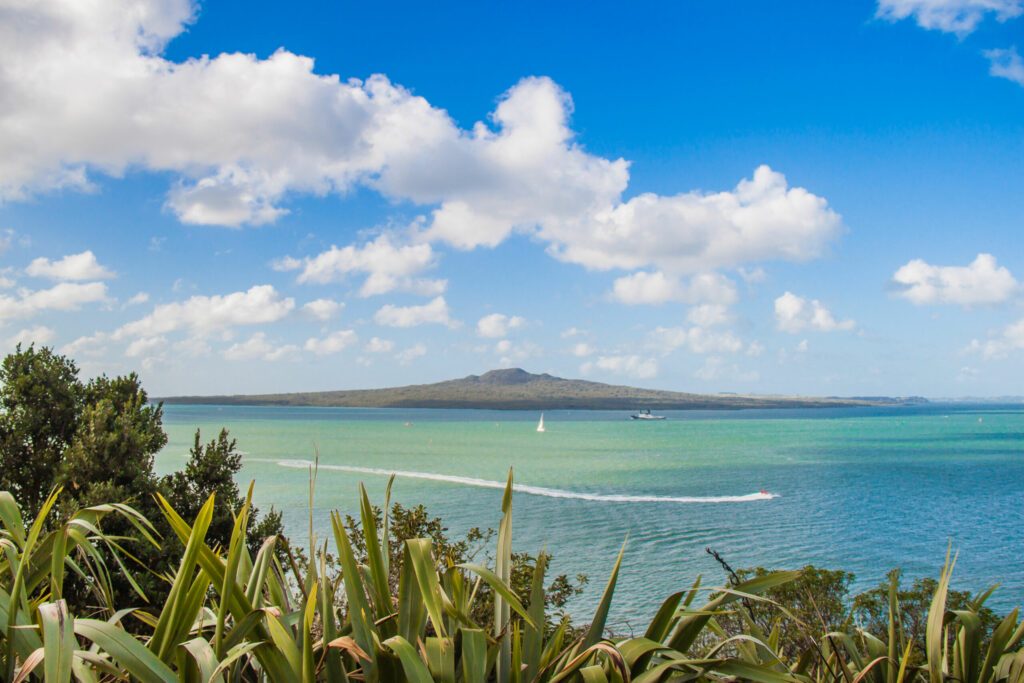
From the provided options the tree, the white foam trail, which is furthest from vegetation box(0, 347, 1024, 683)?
the white foam trail

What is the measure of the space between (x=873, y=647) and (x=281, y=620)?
1706 millimetres

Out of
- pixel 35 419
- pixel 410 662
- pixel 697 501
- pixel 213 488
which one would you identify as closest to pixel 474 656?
pixel 410 662

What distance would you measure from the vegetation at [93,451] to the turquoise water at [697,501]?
9.77m

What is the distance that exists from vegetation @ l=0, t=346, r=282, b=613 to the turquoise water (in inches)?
385

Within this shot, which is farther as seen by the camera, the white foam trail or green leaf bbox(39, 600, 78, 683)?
the white foam trail

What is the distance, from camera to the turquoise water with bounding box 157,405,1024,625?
995 inches

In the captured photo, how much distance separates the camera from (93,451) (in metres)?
10.8

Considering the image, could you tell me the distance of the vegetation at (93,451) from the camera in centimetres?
1067

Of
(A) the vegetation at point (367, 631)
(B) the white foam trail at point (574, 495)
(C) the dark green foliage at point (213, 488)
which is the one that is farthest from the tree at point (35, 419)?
(B) the white foam trail at point (574, 495)

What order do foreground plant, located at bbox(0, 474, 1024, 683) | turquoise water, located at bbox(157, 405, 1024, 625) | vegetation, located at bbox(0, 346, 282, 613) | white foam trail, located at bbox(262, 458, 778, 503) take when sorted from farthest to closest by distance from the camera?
white foam trail, located at bbox(262, 458, 778, 503)
turquoise water, located at bbox(157, 405, 1024, 625)
vegetation, located at bbox(0, 346, 282, 613)
foreground plant, located at bbox(0, 474, 1024, 683)

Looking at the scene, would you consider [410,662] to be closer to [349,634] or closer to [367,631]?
[367,631]

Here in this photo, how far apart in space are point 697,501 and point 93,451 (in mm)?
32521

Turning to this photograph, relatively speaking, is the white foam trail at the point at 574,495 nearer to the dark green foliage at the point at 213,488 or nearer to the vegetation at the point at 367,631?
the dark green foliage at the point at 213,488

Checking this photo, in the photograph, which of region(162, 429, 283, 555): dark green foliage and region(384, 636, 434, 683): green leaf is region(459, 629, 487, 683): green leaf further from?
region(162, 429, 283, 555): dark green foliage
